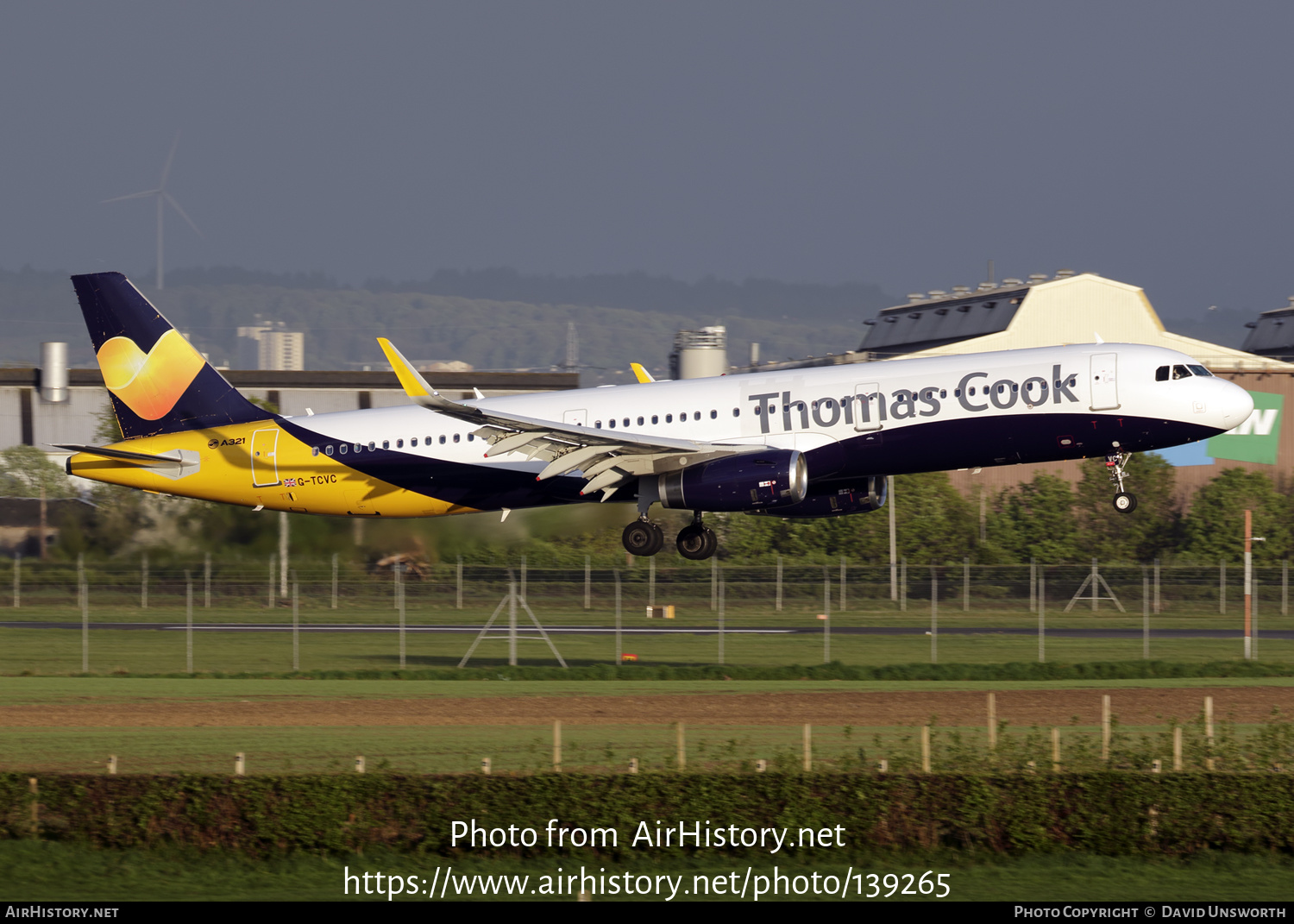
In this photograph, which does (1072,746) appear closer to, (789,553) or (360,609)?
(360,609)

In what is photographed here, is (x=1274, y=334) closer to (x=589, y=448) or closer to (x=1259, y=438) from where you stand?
(x=1259, y=438)

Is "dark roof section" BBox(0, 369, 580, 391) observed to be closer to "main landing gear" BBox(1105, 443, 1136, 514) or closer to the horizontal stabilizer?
the horizontal stabilizer

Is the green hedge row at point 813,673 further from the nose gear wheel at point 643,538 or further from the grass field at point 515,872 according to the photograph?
the grass field at point 515,872

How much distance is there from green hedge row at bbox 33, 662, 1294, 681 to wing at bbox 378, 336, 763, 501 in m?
8.40

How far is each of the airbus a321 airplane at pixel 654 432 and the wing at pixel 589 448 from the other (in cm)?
7

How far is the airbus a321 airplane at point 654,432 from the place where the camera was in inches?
1512

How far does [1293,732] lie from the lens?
33.5 m

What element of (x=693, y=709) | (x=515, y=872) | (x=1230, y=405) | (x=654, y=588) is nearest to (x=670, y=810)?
(x=515, y=872)

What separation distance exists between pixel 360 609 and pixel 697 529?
77.2ft

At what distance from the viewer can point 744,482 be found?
3891 centimetres

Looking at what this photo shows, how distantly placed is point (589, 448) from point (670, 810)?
16520mm

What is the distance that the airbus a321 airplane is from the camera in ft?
126

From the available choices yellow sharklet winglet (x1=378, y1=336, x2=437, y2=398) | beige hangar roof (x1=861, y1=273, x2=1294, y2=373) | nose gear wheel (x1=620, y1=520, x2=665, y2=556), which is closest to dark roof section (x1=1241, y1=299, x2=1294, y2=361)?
beige hangar roof (x1=861, y1=273, x2=1294, y2=373)

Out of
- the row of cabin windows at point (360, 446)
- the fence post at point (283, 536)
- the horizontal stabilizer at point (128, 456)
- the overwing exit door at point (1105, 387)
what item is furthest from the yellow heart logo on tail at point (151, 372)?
the overwing exit door at point (1105, 387)
